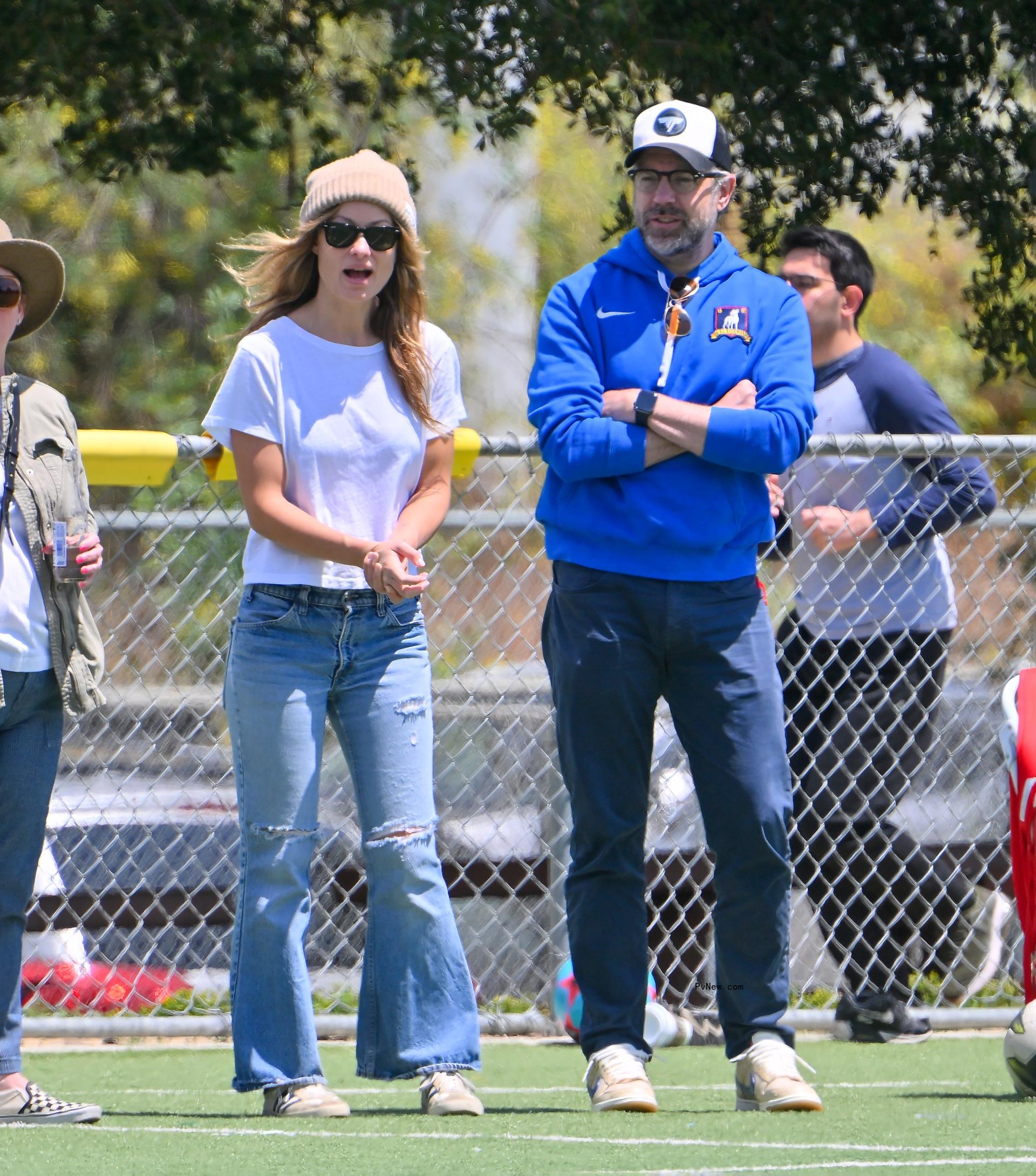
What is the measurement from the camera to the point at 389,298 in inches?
167

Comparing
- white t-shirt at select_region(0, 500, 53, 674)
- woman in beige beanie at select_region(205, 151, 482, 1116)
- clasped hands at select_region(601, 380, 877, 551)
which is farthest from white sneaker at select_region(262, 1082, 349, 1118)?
clasped hands at select_region(601, 380, 877, 551)

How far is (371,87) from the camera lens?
25.1 ft

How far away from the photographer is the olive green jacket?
156 inches

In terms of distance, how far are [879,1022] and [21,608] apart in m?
3.02

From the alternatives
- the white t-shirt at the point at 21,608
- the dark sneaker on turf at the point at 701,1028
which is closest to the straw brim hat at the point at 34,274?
the white t-shirt at the point at 21,608

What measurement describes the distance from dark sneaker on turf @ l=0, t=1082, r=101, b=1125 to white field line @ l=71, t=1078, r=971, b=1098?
722 mm

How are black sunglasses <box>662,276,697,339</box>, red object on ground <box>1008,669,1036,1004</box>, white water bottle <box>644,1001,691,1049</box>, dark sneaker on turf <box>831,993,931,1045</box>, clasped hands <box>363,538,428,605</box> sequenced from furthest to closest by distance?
dark sneaker on turf <box>831,993,931,1045</box> → white water bottle <box>644,1001,691,1049</box> → red object on ground <box>1008,669,1036,1004</box> → black sunglasses <box>662,276,697,339</box> → clasped hands <box>363,538,428,605</box>

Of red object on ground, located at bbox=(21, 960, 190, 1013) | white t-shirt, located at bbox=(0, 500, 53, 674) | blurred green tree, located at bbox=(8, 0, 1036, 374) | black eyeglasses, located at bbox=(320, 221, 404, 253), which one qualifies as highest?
blurred green tree, located at bbox=(8, 0, 1036, 374)

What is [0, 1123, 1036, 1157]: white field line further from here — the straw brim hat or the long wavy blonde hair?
the straw brim hat

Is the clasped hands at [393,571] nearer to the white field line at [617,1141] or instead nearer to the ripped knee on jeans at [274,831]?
the ripped knee on jeans at [274,831]

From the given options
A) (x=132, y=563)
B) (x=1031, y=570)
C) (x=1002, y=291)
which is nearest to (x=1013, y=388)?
(x=1002, y=291)

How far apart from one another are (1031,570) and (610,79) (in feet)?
8.66

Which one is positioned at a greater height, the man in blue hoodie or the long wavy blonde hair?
the long wavy blonde hair

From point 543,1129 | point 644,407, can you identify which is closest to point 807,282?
point 644,407
